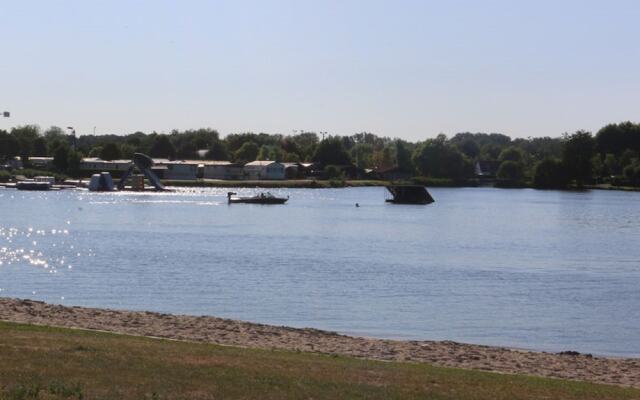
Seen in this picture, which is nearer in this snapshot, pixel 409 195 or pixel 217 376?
pixel 217 376

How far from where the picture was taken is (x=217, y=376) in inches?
822

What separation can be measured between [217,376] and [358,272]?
41.7 m

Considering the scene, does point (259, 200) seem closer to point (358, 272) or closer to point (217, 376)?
point (358, 272)

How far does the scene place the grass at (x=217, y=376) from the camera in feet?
63.3

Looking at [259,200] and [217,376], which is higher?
[217,376]

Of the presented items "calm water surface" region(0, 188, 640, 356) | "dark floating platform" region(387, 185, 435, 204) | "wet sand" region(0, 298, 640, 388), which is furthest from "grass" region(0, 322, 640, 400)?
"dark floating platform" region(387, 185, 435, 204)

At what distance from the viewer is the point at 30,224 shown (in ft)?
356

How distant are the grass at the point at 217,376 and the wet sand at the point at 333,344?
3.09m

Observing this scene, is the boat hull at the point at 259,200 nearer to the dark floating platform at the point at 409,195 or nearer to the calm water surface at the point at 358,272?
the dark floating platform at the point at 409,195

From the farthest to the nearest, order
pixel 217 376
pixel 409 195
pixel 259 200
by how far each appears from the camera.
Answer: pixel 409 195 < pixel 259 200 < pixel 217 376

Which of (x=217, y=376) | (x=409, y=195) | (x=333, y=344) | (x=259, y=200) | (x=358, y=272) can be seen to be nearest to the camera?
(x=217, y=376)

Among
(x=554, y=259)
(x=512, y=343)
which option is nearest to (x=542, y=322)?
(x=512, y=343)

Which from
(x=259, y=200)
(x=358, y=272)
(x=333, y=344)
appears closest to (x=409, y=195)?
(x=259, y=200)

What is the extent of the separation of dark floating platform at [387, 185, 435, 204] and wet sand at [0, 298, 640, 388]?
14736cm
